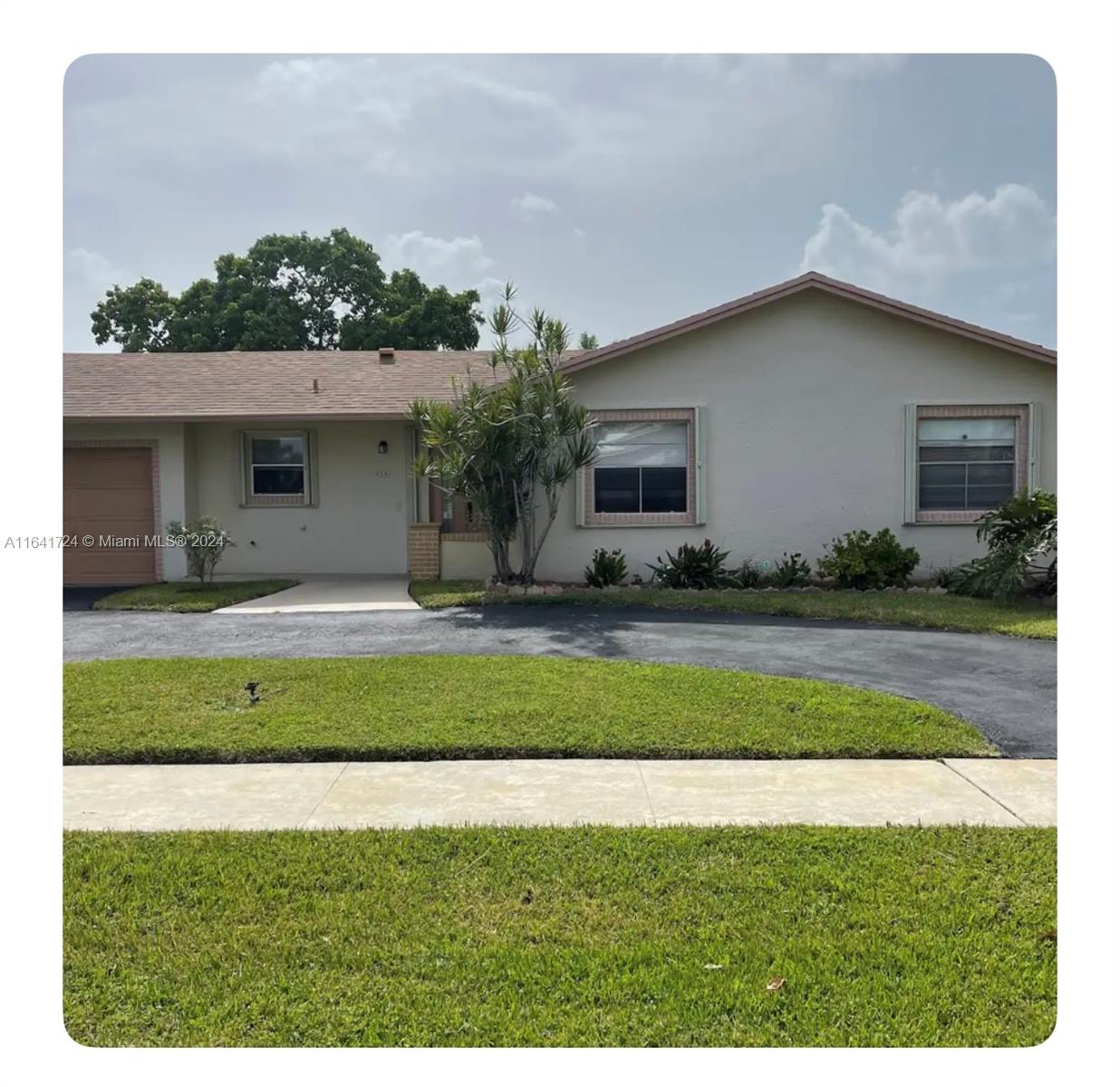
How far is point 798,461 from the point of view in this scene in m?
11.9

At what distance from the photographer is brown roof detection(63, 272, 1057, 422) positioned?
11391mm

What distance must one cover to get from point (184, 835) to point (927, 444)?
1121 cm

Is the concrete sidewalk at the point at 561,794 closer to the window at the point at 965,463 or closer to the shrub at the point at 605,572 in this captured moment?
the shrub at the point at 605,572

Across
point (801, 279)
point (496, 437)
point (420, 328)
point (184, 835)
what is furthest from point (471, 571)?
point (420, 328)

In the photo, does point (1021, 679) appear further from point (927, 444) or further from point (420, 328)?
point (420, 328)

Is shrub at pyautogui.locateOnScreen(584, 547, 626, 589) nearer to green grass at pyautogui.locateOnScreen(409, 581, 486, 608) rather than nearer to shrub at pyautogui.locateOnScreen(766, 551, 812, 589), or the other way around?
green grass at pyautogui.locateOnScreen(409, 581, 486, 608)

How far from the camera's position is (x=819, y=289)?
1146 centimetres

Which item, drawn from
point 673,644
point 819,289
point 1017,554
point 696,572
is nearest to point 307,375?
point 696,572

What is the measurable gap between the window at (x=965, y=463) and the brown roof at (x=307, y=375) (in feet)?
3.83

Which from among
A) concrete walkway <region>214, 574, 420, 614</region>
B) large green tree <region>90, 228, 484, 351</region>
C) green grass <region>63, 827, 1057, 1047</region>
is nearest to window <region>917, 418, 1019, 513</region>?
concrete walkway <region>214, 574, 420, 614</region>

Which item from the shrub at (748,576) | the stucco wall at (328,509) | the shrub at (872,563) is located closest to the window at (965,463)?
the shrub at (872,563)

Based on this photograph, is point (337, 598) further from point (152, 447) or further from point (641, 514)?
point (152, 447)

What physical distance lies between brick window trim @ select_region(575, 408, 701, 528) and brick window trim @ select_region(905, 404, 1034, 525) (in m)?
3.07
